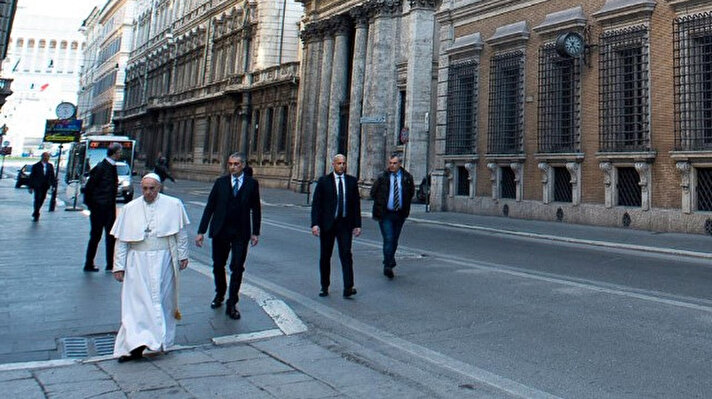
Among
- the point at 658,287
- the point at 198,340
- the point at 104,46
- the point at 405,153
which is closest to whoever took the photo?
the point at 198,340

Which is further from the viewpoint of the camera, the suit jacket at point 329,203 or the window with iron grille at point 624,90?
the window with iron grille at point 624,90

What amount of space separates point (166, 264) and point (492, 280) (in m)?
5.18

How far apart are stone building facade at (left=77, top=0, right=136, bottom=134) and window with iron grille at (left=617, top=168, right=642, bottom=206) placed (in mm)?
73783

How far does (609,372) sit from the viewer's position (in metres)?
4.39

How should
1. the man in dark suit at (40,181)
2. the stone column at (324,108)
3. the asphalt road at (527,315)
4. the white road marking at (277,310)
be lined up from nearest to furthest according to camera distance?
1. the asphalt road at (527,315)
2. the white road marking at (277,310)
3. the man in dark suit at (40,181)
4. the stone column at (324,108)

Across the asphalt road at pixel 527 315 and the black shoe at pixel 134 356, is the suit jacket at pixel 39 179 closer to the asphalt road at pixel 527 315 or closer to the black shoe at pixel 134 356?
the asphalt road at pixel 527 315

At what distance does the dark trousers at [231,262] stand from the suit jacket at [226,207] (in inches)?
4.6

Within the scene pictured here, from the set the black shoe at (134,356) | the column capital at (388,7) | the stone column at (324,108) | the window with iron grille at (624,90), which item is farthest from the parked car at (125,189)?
the black shoe at (134,356)

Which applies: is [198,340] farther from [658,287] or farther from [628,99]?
[628,99]

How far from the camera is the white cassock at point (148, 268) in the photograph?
477cm

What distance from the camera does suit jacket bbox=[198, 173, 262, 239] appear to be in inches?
257

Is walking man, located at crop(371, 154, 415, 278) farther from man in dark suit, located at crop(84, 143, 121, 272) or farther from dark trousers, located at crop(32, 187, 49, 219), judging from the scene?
dark trousers, located at crop(32, 187, 49, 219)

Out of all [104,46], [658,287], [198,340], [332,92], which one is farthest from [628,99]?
[104,46]

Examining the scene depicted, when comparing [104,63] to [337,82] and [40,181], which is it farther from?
[40,181]
